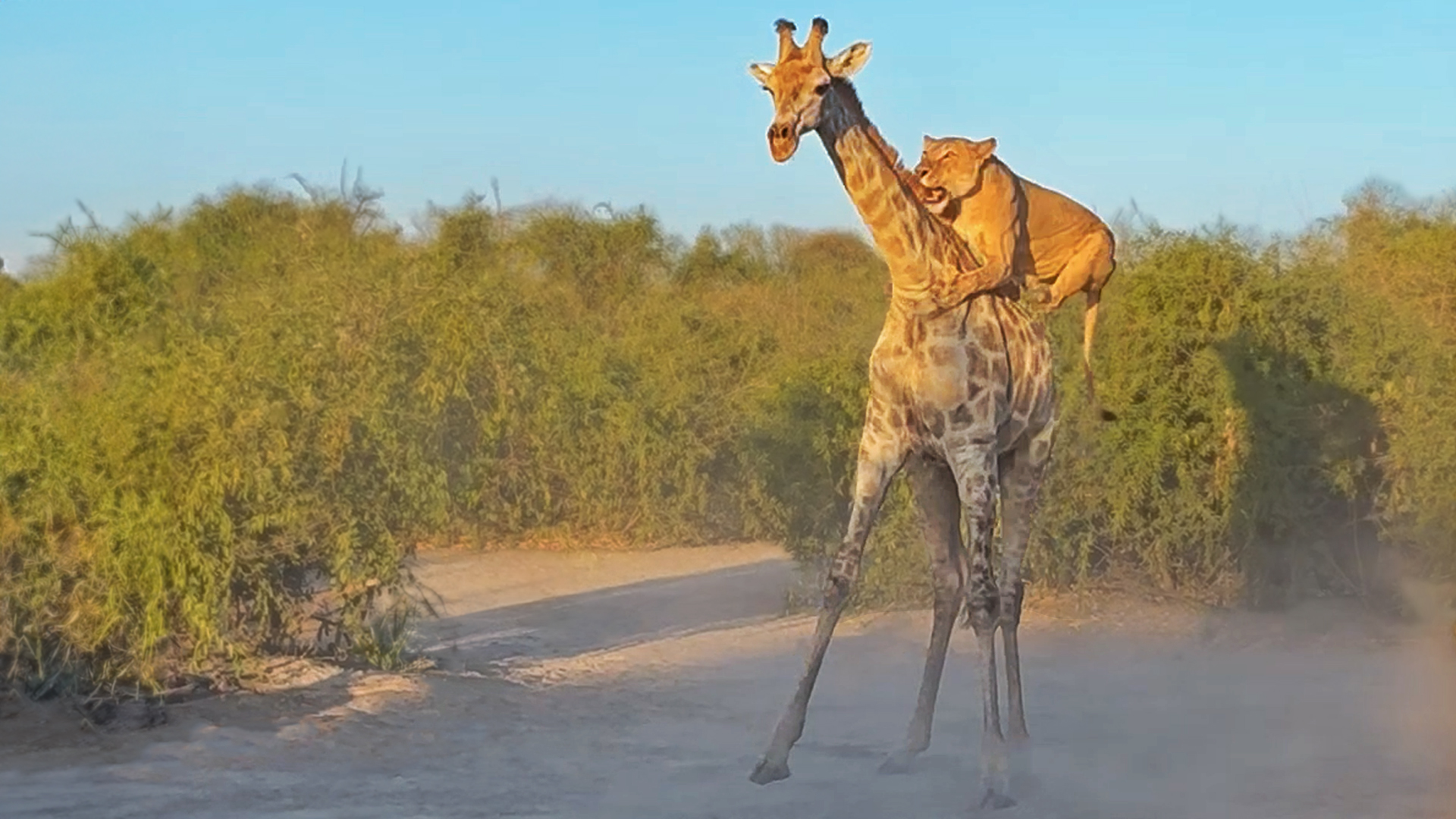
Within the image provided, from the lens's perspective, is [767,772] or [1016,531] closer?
[767,772]

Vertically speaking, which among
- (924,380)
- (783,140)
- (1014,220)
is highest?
(783,140)

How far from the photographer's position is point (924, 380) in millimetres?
6914

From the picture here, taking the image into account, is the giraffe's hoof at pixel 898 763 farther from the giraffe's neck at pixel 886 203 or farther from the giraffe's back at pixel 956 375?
the giraffe's neck at pixel 886 203

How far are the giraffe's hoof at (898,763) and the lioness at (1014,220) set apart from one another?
2.05 meters

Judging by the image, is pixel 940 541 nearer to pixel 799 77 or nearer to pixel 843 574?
pixel 843 574

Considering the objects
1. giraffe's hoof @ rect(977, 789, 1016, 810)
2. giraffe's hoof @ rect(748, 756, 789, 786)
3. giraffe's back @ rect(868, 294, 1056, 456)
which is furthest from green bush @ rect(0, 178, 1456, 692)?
giraffe's hoof @ rect(977, 789, 1016, 810)

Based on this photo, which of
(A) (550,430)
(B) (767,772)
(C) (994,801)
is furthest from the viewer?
(A) (550,430)

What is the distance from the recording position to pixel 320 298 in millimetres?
9930

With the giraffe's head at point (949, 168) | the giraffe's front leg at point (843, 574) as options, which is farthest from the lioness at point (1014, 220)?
the giraffe's front leg at point (843, 574)

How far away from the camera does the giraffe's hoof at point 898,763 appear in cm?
717

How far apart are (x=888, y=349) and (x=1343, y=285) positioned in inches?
264

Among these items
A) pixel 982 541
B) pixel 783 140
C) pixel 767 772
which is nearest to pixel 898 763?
pixel 767 772

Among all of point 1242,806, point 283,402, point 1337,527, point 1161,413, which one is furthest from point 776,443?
point 1242,806

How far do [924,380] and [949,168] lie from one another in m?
0.97
